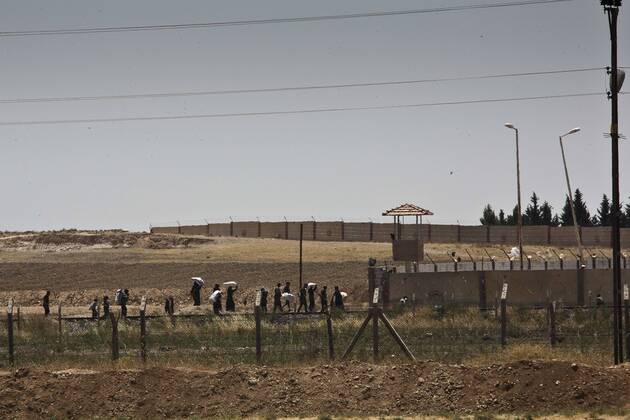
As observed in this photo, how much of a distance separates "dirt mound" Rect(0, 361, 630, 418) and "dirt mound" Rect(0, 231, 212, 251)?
224ft

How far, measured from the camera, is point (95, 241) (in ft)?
313

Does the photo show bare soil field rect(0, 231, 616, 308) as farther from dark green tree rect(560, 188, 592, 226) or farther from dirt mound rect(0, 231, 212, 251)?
dark green tree rect(560, 188, 592, 226)

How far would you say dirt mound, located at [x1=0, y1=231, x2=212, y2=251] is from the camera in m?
93.6

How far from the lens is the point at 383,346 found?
93.0 feet

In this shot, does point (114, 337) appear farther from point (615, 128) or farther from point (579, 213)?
point (579, 213)

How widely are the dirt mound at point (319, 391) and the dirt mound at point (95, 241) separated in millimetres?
68301

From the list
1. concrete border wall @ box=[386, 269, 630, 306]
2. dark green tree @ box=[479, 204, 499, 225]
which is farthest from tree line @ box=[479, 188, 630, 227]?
concrete border wall @ box=[386, 269, 630, 306]

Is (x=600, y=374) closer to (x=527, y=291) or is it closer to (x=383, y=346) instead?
(x=383, y=346)

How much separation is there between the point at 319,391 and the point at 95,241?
74.2 m

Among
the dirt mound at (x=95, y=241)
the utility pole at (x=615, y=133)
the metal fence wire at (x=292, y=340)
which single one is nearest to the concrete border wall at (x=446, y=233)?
the dirt mound at (x=95, y=241)

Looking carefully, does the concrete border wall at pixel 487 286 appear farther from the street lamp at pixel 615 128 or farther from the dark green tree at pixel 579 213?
the dark green tree at pixel 579 213

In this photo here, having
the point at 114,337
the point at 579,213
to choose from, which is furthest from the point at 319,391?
the point at 579,213

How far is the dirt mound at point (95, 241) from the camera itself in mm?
93562

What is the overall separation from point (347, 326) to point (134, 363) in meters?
8.58
